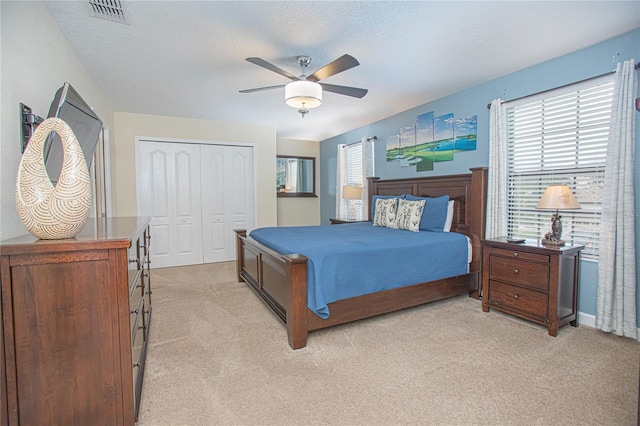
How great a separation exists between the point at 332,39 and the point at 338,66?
0.32 meters

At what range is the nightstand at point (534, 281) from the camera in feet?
8.57

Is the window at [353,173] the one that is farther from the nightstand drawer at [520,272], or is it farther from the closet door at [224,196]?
the nightstand drawer at [520,272]

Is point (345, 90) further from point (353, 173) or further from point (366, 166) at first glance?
point (353, 173)

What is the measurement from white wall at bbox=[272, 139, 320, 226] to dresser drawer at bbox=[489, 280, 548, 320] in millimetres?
4422

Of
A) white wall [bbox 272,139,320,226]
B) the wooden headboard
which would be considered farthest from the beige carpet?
white wall [bbox 272,139,320,226]

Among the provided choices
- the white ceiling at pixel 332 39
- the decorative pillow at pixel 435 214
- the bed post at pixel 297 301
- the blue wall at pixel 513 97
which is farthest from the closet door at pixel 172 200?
the decorative pillow at pixel 435 214

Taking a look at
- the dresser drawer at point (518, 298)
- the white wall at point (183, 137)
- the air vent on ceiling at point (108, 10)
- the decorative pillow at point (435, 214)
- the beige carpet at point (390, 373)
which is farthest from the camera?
the white wall at point (183, 137)

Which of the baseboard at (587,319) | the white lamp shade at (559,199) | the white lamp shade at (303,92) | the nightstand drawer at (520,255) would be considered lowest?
the baseboard at (587,319)

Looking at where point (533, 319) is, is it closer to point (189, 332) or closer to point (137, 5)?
point (189, 332)

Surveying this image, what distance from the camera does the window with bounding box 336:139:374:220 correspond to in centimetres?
562

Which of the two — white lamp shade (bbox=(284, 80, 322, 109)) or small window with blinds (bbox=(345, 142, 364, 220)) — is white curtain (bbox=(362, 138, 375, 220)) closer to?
small window with blinds (bbox=(345, 142, 364, 220))

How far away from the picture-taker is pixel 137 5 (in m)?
2.13

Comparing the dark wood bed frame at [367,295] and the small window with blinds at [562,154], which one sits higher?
the small window with blinds at [562,154]

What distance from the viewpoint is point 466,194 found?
3.79 meters
